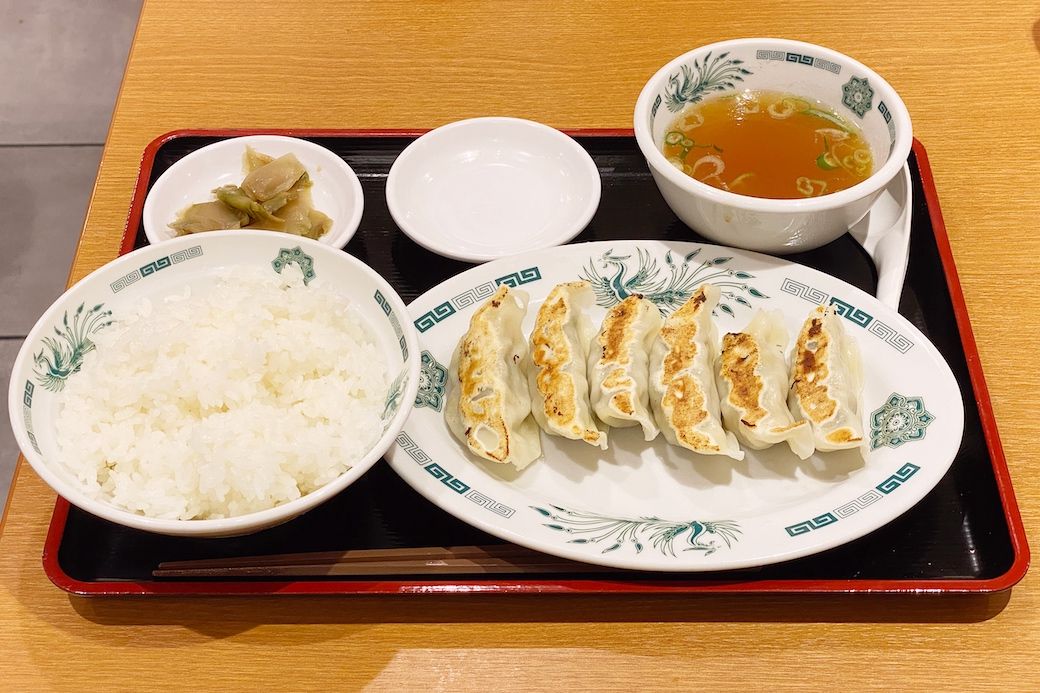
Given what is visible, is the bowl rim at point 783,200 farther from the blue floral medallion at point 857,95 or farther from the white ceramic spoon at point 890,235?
the white ceramic spoon at point 890,235

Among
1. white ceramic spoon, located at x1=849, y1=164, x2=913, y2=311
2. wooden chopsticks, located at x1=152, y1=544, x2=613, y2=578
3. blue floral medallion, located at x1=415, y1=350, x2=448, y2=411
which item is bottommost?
wooden chopsticks, located at x1=152, y1=544, x2=613, y2=578

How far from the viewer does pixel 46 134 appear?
4316 mm

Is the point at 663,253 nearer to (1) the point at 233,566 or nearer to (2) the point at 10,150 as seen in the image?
(1) the point at 233,566

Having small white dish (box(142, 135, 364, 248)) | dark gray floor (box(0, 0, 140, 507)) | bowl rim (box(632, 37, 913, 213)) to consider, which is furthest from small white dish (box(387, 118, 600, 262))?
dark gray floor (box(0, 0, 140, 507))

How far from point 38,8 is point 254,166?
3.55 metres

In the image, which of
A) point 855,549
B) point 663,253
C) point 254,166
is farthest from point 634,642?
point 254,166

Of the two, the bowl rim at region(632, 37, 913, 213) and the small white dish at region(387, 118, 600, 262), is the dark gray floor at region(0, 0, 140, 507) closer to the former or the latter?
Result: the small white dish at region(387, 118, 600, 262)

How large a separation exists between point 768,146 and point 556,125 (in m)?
0.69

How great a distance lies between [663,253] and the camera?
2.08 metres

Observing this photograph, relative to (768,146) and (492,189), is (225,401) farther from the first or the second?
(768,146)

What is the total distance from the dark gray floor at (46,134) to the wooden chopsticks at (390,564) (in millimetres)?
2089

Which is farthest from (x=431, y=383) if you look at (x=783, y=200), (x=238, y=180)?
(x=238, y=180)

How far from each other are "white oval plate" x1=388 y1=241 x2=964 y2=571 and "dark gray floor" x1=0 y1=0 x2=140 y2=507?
7.74 ft

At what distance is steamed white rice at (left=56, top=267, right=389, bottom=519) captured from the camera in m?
1.48
